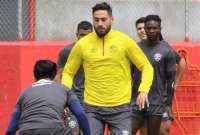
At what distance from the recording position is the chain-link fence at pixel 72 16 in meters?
13.5

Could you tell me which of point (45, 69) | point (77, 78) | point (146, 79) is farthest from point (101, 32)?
point (77, 78)

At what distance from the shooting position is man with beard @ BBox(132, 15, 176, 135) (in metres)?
11.0

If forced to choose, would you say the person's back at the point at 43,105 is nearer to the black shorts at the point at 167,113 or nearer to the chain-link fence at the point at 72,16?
the black shorts at the point at 167,113

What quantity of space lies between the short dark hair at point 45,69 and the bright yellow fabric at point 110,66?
122 centimetres

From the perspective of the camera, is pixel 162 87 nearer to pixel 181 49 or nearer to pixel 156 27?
pixel 156 27

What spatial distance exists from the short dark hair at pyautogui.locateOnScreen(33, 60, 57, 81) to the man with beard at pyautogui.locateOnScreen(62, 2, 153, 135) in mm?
1278

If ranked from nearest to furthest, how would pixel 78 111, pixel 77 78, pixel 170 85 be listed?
pixel 78 111
pixel 170 85
pixel 77 78

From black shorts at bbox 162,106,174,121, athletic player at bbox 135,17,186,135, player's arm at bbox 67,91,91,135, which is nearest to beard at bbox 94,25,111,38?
player's arm at bbox 67,91,91,135

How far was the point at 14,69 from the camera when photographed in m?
13.1

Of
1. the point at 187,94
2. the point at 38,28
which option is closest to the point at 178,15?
the point at 187,94

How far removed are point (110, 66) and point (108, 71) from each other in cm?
6

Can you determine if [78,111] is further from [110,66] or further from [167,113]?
[167,113]

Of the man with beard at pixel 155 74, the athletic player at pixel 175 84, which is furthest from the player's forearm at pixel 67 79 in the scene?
the athletic player at pixel 175 84

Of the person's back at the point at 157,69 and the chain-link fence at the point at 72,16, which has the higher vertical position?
the chain-link fence at the point at 72,16
